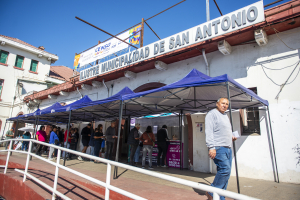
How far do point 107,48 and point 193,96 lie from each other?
7143 millimetres

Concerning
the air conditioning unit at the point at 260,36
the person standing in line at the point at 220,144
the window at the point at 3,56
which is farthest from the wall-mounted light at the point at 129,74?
the window at the point at 3,56

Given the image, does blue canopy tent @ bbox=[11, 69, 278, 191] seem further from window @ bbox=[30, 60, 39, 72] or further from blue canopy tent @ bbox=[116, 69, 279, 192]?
window @ bbox=[30, 60, 39, 72]

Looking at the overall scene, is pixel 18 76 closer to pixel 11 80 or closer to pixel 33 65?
pixel 11 80

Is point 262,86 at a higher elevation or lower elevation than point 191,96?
higher

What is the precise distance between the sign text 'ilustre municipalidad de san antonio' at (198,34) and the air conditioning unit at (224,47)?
0.32m

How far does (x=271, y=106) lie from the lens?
235 inches

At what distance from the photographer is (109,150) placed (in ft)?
27.5

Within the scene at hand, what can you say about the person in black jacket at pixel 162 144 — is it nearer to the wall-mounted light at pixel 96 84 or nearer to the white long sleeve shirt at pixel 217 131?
the white long sleeve shirt at pixel 217 131

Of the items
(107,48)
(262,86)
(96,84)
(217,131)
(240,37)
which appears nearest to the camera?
(217,131)

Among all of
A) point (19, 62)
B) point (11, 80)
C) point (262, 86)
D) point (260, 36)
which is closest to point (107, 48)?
point (260, 36)

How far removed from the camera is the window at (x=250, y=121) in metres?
6.41

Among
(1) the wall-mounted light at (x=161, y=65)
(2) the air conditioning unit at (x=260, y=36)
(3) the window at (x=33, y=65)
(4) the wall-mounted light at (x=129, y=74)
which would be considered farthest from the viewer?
(3) the window at (x=33, y=65)

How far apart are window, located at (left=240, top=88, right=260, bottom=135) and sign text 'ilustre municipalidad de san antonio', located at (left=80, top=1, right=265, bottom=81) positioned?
7.46 ft

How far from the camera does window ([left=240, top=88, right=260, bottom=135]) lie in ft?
21.0
